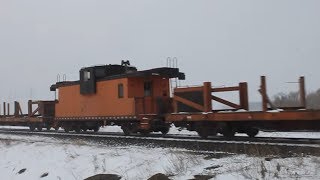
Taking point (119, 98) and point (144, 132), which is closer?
point (144, 132)

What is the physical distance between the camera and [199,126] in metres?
14.1

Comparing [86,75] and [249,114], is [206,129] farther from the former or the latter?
[86,75]

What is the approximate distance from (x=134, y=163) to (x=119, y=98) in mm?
7686

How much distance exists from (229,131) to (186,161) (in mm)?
4085

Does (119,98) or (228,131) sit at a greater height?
(119,98)

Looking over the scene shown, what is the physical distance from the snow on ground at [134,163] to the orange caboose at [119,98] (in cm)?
286

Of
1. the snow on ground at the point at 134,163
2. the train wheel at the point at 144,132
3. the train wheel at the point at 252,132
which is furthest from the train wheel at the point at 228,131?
the train wheel at the point at 144,132

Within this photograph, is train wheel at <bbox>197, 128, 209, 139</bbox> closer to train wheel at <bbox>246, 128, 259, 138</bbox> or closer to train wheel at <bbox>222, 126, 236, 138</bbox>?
train wheel at <bbox>222, 126, 236, 138</bbox>

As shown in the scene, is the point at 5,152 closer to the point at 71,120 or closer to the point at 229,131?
the point at 71,120

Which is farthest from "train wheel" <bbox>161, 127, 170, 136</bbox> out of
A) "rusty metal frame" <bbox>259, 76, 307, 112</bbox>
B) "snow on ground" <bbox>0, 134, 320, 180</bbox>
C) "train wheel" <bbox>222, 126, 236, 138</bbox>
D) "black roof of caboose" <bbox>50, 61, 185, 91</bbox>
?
"rusty metal frame" <bbox>259, 76, 307, 112</bbox>

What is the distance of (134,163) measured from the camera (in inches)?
427

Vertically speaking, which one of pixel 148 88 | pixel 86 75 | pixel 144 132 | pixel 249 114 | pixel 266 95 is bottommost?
pixel 144 132

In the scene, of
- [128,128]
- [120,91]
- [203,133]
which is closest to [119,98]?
[120,91]

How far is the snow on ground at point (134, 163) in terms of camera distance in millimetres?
8156
